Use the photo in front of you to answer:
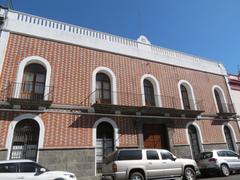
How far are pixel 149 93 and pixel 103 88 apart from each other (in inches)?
155

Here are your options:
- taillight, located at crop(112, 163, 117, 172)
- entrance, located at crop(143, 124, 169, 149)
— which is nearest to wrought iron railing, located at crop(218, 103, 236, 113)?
entrance, located at crop(143, 124, 169, 149)

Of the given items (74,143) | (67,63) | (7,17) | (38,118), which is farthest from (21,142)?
(7,17)

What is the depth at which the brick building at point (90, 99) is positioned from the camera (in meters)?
10.4

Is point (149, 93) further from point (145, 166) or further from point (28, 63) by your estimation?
point (28, 63)

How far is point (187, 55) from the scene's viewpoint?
61.9 ft

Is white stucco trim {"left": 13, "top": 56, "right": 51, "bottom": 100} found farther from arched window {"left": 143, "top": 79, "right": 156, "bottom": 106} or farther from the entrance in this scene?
arched window {"left": 143, "top": 79, "right": 156, "bottom": 106}

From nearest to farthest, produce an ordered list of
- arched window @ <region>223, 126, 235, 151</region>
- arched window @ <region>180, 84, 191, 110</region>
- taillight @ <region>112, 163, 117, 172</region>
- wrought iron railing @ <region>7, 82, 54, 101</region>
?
taillight @ <region>112, 163, 117, 172</region>
wrought iron railing @ <region>7, 82, 54, 101</region>
arched window @ <region>180, 84, 191, 110</region>
arched window @ <region>223, 126, 235, 151</region>

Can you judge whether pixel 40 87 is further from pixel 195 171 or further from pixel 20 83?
pixel 195 171

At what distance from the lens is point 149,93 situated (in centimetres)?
1528

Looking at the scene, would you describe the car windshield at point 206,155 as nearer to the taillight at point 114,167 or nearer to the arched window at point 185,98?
the arched window at point 185,98

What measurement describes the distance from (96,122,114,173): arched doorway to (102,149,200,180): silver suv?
2874 mm

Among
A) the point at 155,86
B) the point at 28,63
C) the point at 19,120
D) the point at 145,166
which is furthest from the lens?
the point at 155,86

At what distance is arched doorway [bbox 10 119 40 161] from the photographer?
9.91 metres

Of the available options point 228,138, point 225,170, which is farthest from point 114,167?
point 228,138
